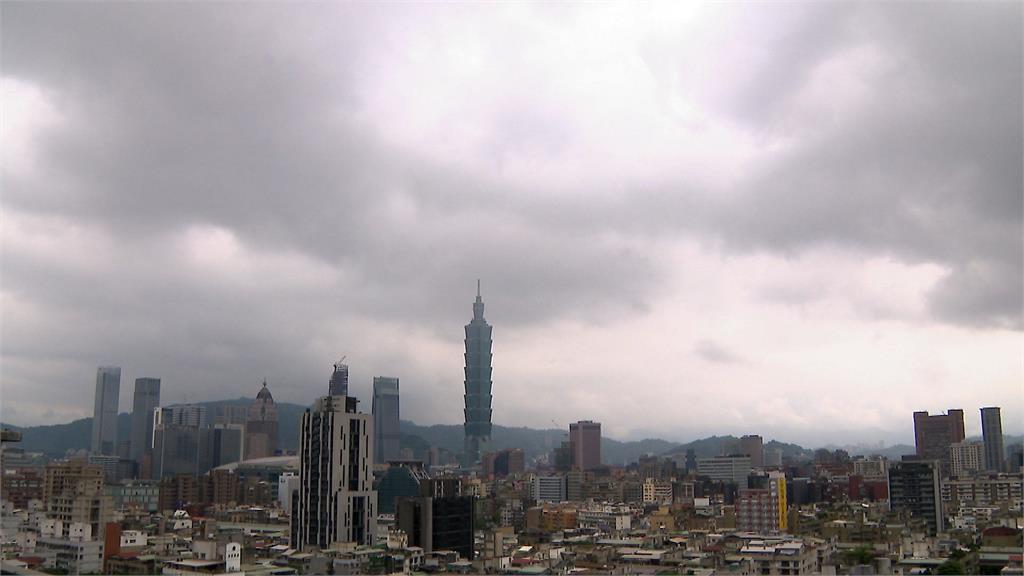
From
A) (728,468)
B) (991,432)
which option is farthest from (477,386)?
(991,432)

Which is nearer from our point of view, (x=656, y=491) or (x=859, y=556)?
(x=859, y=556)

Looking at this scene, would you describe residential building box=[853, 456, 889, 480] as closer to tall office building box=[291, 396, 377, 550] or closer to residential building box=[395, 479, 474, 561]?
residential building box=[395, 479, 474, 561]

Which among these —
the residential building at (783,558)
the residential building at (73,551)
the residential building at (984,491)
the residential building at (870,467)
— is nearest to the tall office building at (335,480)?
the residential building at (73,551)

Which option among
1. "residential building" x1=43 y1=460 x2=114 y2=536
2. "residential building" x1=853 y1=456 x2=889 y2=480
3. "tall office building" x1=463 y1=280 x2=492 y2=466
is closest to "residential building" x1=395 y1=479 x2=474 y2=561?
"residential building" x1=43 y1=460 x2=114 y2=536

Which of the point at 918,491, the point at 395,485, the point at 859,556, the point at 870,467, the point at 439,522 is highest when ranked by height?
the point at 870,467

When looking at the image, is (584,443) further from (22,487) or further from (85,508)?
(85,508)
